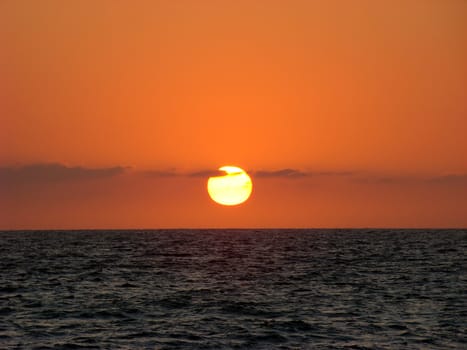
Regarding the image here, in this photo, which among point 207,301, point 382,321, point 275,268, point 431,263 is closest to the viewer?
point 382,321

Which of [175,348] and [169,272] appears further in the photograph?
[169,272]

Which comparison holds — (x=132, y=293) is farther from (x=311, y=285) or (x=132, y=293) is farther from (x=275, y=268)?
(x=275, y=268)

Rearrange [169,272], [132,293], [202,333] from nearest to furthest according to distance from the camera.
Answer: [202,333] → [132,293] → [169,272]

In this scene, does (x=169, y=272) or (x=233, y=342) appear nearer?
(x=233, y=342)

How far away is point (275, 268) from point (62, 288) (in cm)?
2380

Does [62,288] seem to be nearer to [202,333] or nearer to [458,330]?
[202,333]

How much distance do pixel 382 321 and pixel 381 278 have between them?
22.0 metres

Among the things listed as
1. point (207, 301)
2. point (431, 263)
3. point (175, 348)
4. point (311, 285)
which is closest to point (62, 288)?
point (207, 301)

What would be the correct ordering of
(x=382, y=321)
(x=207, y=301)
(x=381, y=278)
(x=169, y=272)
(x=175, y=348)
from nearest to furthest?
(x=175, y=348), (x=382, y=321), (x=207, y=301), (x=381, y=278), (x=169, y=272)

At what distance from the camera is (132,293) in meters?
48.0

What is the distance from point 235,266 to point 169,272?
34.7 ft

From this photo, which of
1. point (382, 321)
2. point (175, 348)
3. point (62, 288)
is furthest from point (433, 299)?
point (62, 288)

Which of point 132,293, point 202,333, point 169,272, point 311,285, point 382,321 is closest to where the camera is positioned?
point 202,333

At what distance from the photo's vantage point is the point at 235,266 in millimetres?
73125
